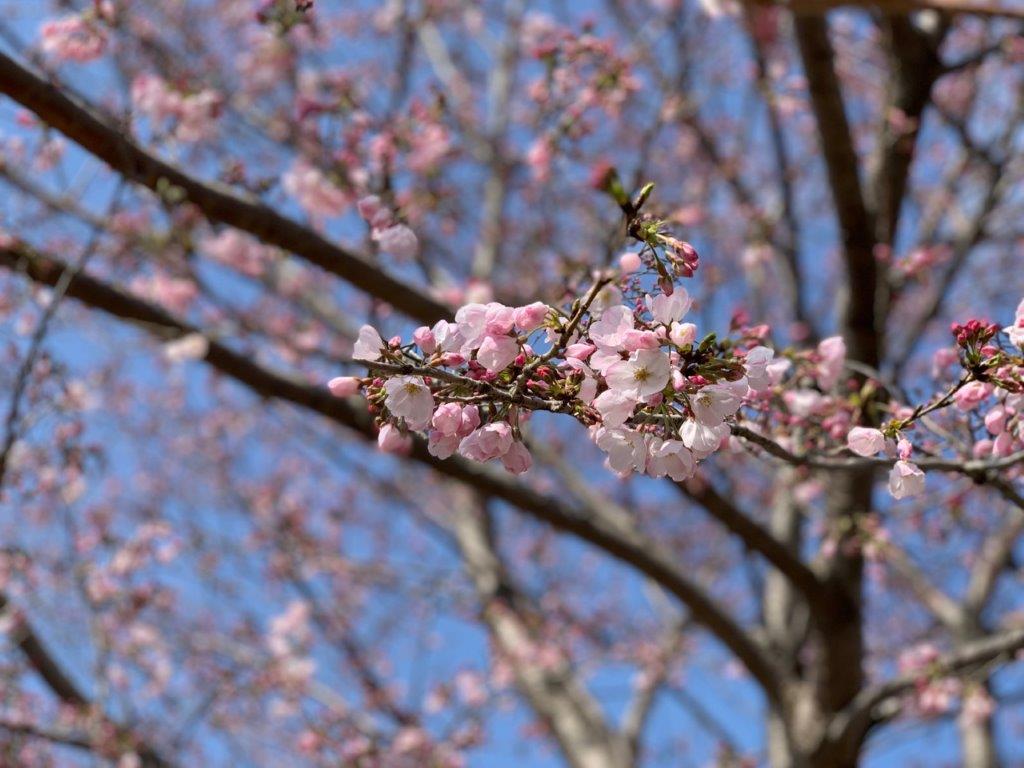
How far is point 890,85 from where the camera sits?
15.1ft

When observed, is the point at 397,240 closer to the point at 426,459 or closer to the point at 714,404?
the point at 426,459

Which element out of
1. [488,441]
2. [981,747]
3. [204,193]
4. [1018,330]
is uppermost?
[981,747]

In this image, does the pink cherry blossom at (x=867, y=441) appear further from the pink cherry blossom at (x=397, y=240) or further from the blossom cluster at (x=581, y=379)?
the pink cherry blossom at (x=397, y=240)

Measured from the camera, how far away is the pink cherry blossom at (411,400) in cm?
155

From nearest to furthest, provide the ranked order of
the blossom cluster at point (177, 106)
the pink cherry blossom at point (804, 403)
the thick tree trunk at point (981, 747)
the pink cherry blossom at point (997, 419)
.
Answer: the pink cherry blossom at point (997, 419) → the pink cherry blossom at point (804, 403) → the blossom cluster at point (177, 106) → the thick tree trunk at point (981, 747)

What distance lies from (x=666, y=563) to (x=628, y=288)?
8.95ft

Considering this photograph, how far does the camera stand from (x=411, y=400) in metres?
1.55

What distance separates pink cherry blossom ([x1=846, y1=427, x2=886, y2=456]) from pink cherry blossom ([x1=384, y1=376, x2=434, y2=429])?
841 mm

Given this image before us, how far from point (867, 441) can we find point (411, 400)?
89 cm

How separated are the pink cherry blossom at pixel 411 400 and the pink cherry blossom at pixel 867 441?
84 centimetres

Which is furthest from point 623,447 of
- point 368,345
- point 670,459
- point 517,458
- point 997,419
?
point 997,419

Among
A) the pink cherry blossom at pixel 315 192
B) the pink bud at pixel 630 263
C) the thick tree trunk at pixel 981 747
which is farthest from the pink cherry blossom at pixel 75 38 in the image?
the thick tree trunk at pixel 981 747

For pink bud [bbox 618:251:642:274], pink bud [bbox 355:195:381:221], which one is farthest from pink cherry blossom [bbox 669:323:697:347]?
pink bud [bbox 355:195:381:221]

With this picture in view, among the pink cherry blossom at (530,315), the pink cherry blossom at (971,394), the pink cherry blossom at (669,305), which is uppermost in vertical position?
the pink cherry blossom at (971,394)
